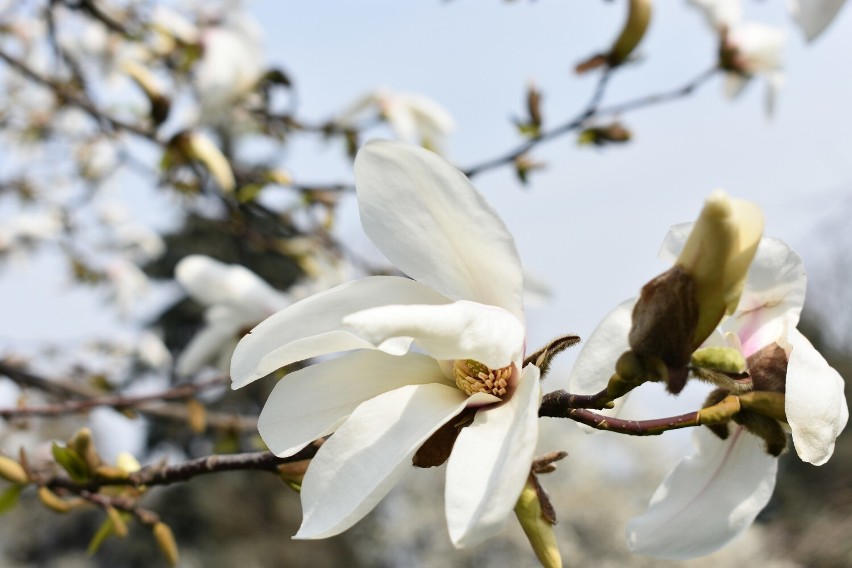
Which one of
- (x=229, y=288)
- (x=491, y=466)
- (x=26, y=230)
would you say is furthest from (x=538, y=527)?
(x=26, y=230)

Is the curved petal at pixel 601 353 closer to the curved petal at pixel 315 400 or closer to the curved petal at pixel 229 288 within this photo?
the curved petal at pixel 315 400

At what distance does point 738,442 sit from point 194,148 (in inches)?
32.4

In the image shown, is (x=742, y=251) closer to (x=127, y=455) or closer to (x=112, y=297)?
(x=127, y=455)

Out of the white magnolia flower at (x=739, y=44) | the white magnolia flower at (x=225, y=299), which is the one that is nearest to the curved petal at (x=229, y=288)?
the white magnolia flower at (x=225, y=299)

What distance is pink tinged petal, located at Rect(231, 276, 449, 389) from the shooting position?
1.36 feet

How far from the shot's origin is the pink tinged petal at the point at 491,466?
34cm

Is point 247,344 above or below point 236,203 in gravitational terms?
above

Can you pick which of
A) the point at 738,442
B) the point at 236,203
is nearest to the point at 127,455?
the point at 738,442

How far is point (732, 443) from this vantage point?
1.55ft

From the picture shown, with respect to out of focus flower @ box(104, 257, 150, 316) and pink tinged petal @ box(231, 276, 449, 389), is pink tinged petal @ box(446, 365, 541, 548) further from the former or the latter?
out of focus flower @ box(104, 257, 150, 316)

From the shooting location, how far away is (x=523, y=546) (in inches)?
265

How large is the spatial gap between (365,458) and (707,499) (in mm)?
202

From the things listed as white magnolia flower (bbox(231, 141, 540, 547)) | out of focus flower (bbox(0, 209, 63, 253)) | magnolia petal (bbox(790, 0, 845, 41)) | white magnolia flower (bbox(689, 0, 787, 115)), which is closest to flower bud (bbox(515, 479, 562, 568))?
white magnolia flower (bbox(231, 141, 540, 547))

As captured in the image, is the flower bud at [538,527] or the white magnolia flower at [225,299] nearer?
the flower bud at [538,527]
